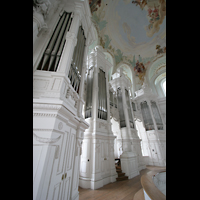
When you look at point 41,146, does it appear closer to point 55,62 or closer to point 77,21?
point 55,62

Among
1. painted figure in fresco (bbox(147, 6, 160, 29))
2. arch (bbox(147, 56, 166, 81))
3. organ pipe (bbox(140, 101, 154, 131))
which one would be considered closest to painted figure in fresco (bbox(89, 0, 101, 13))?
painted figure in fresco (bbox(147, 6, 160, 29))

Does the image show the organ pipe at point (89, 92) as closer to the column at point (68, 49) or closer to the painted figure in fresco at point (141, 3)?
the column at point (68, 49)

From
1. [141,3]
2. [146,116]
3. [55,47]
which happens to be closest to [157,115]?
[146,116]

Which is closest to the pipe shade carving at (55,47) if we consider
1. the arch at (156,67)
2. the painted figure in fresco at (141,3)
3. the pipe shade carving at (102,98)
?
the pipe shade carving at (102,98)

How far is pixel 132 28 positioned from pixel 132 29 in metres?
0.11

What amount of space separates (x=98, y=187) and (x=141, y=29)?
1532 cm

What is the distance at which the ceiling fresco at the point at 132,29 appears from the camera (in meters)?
9.91

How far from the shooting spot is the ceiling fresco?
991cm
